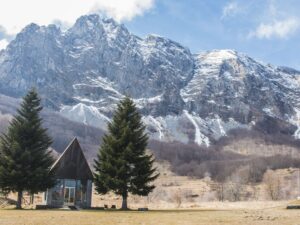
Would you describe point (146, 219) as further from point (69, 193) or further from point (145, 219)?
point (69, 193)

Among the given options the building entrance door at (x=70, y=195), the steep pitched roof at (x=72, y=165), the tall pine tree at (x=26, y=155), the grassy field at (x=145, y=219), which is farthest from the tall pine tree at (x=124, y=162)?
the grassy field at (x=145, y=219)

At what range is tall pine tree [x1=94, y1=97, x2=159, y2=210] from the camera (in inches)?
2290

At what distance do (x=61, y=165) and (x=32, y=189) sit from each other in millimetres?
7069

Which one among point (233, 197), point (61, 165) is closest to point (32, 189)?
point (61, 165)

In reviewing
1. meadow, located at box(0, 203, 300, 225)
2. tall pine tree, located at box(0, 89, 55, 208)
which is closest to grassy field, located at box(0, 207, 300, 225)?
meadow, located at box(0, 203, 300, 225)

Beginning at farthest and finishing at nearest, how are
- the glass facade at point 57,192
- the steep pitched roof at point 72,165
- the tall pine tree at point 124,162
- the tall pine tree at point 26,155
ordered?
1. the steep pitched roof at point 72,165
2. the glass facade at point 57,192
3. the tall pine tree at point 124,162
4. the tall pine tree at point 26,155

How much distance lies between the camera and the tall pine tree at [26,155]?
5766 centimetres

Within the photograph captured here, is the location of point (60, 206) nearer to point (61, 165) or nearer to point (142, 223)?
point (61, 165)

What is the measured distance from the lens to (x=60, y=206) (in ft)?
207

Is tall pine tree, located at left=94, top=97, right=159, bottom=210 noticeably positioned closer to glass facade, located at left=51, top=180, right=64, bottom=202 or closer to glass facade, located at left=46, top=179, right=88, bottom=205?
glass facade, located at left=46, top=179, right=88, bottom=205

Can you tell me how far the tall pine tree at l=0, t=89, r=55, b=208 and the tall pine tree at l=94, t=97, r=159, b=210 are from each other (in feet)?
22.1

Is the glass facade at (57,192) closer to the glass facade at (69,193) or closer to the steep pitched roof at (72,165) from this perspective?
the glass facade at (69,193)

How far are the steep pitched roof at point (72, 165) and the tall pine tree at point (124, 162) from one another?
5839mm

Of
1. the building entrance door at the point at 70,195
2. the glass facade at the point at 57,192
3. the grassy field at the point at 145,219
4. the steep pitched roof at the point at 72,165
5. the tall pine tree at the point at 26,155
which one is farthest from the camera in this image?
the steep pitched roof at the point at 72,165
